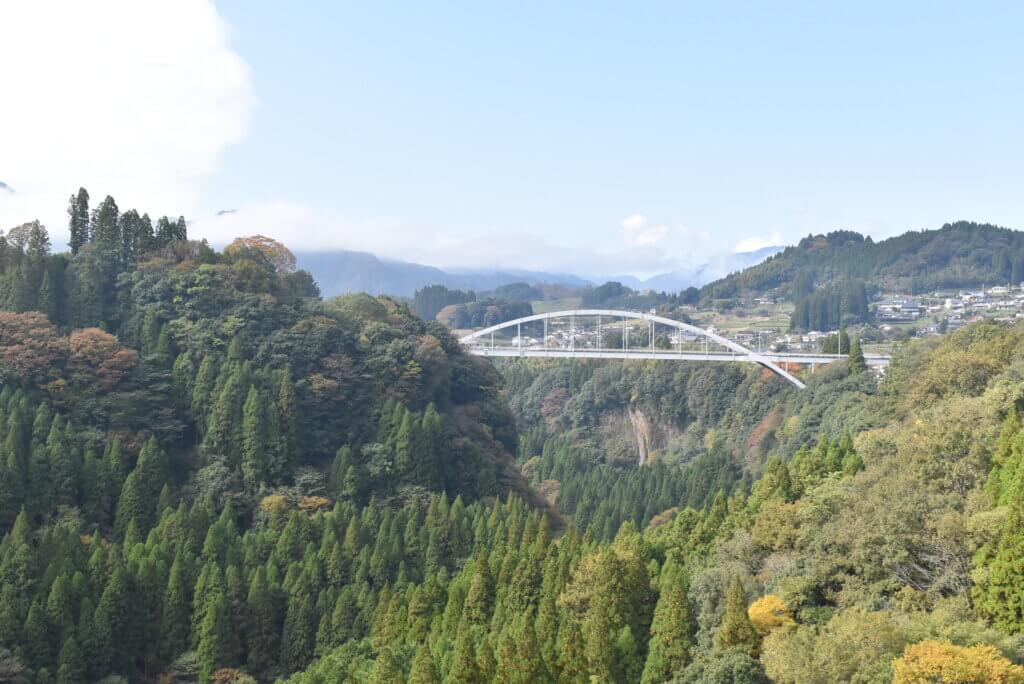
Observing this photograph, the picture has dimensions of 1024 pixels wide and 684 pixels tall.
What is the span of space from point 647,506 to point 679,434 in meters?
35.1

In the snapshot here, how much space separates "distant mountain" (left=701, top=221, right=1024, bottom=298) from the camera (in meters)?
132

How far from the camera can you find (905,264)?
138500 millimetres

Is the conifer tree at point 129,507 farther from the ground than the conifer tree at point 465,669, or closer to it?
farther from the ground

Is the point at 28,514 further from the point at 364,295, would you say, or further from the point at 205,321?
the point at 364,295

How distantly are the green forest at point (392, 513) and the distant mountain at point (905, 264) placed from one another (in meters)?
78.0

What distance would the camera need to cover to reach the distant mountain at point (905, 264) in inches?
5202

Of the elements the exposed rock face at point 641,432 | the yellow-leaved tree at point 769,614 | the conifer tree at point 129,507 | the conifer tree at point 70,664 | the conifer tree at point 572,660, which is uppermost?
the conifer tree at point 129,507

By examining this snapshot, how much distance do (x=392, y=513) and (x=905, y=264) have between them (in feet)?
372

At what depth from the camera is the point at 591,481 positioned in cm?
6544

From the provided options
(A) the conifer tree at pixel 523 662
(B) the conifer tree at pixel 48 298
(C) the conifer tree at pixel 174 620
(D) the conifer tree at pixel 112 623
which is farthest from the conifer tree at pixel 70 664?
(B) the conifer tree at pixel 48 298

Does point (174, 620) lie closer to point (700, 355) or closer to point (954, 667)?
point (954, 667)

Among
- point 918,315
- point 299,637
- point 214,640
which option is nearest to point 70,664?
point 214,640

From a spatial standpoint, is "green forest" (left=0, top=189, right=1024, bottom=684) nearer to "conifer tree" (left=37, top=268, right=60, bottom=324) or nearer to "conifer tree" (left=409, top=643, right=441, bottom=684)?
"conifer tree" (left=409, top=643, right=441, bottom=684)

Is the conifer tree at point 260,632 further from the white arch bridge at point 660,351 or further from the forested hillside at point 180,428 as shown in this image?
the white arch bridge at point 660,351
